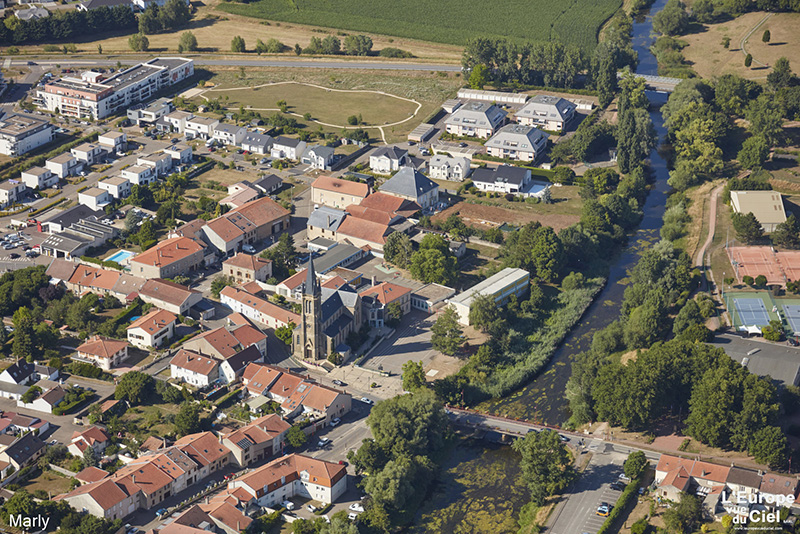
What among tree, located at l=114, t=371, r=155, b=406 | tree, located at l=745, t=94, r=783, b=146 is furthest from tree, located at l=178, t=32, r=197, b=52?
tree, located at l=114, t=371, r=155, b=406

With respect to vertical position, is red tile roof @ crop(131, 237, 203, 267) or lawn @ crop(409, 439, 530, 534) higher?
red tile roof @ crop(131, 237, 203, 267)

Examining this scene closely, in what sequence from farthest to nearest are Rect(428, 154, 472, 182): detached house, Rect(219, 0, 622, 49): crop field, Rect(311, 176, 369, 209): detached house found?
Rect(219, 0, 622, 49): crop field < Rect(428, 154, 472, 182): detached house < Rect(311, 176, 369, 209): detached house

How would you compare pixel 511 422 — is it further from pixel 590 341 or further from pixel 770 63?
pixel 770 63

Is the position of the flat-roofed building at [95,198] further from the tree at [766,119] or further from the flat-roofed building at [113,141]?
the tree at [766,119]

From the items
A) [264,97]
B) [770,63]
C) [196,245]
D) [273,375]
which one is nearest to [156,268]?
[196,245]

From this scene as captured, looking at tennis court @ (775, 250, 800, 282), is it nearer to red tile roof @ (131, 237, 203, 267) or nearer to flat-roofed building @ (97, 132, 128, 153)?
red tile roof @ (131, 237, 203, 267)

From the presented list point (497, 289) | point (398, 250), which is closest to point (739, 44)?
point (398, 250)
